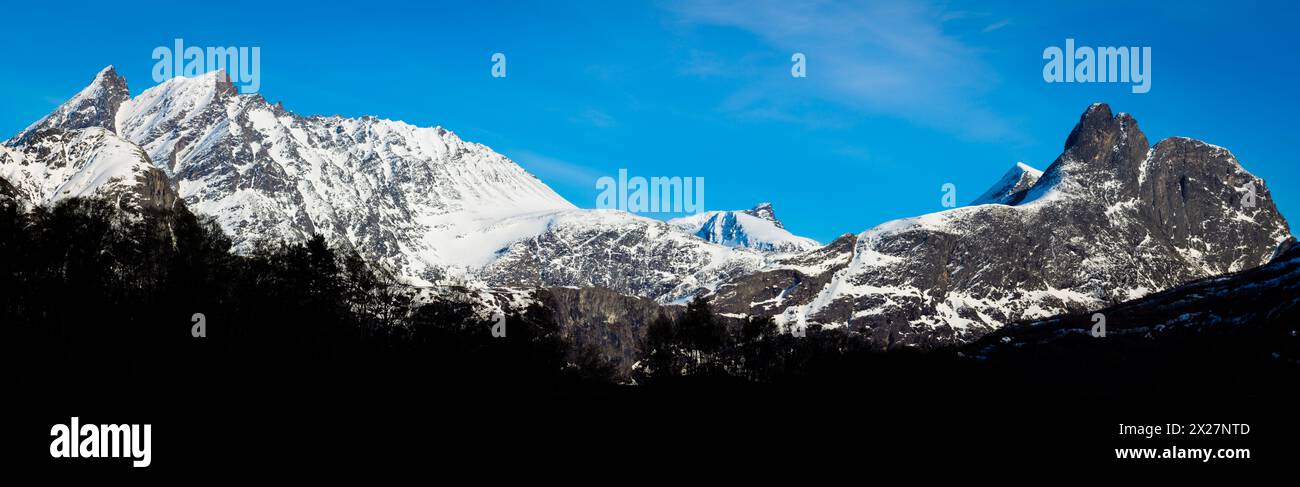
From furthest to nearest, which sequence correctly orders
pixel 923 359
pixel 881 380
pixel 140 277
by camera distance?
pixel 923 359, pixel 881 380, pixel 140 277

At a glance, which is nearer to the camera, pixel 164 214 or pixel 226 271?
pixel 226 271

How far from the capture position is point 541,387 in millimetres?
134125
